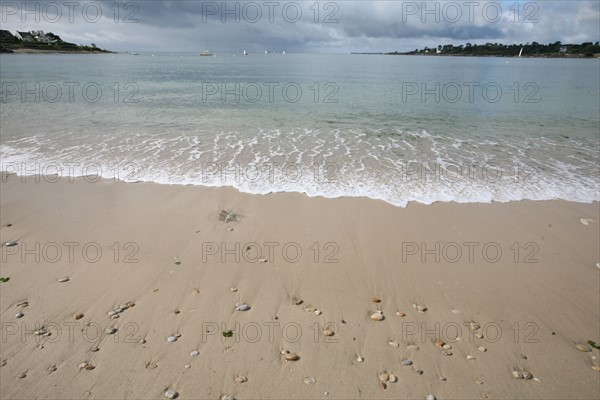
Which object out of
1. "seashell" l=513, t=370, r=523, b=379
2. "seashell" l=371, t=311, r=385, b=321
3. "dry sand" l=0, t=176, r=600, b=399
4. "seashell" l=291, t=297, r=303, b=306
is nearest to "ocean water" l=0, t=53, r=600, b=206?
"dry sand" l=0, t=176, r=600, b=399

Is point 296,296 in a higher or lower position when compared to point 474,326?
higher

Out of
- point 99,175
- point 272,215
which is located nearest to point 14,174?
point 99,175

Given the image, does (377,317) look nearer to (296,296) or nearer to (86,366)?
(296,296)

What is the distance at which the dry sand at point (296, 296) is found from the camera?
157 inches

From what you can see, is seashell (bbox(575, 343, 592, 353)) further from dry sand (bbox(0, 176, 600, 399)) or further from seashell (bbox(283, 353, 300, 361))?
seashell (bbox(283, 353, 300, 361))

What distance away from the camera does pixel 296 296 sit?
5.34 metres

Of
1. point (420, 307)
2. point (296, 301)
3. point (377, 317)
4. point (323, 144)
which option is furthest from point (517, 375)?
point (323, 144)

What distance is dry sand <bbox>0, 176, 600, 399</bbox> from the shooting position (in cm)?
400

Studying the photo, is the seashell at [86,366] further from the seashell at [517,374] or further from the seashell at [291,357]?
the seashell at [517,374]

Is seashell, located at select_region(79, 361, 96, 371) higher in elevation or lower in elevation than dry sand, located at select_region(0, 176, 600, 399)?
lower

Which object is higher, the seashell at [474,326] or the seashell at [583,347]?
the seashell at [474,326]

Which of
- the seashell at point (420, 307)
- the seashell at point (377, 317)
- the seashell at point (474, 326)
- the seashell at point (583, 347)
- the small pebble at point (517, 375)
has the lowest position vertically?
the small pebble at point (517, 375)

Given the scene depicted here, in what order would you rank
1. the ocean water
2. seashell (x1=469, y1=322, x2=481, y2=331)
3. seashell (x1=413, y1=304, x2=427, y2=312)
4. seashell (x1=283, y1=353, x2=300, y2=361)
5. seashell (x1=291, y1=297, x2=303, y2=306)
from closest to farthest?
seashell (x1=283, y1=353, x2=300, y2=361)
seashell (x1=469, y1=322, x2=481, y2=331)
seashell (x1=413, y1=304, x2=427, y2=312)
seashell (x1=291, y1=297, x2=303, y2=306)
the ocean water

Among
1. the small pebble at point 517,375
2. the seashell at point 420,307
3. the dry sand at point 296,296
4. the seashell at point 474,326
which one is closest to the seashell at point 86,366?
the dry sand at point 296,296
